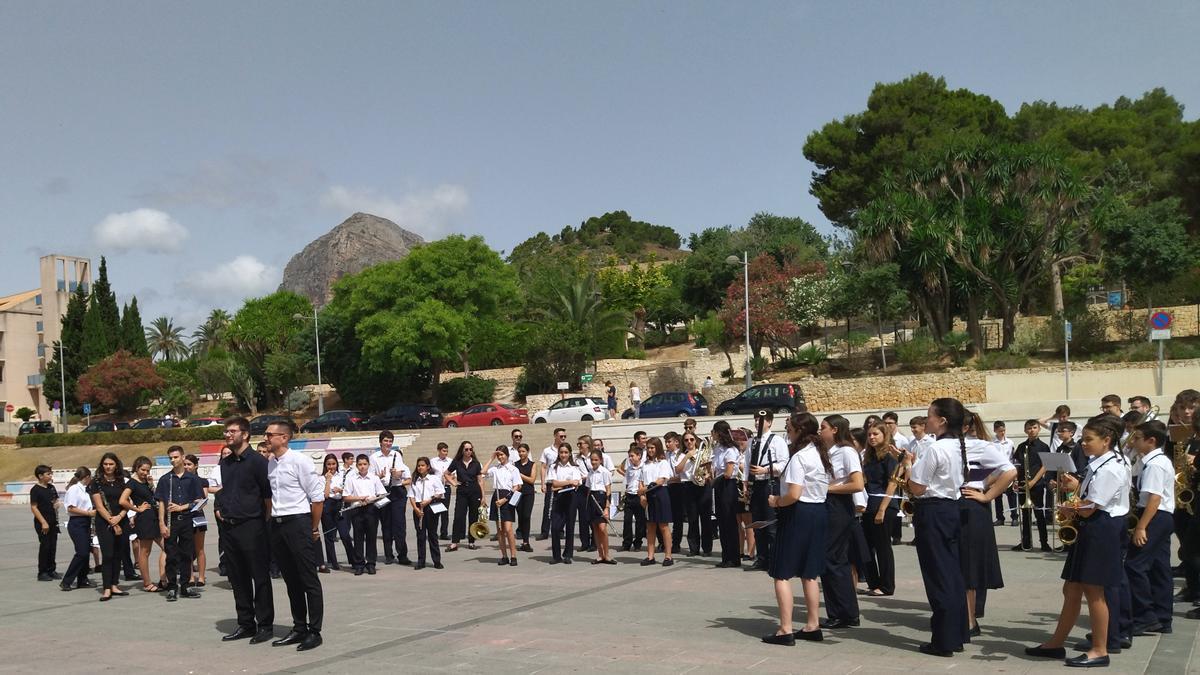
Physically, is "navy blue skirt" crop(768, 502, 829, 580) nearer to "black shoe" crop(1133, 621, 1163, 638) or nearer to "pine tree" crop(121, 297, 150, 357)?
"black shoe" crop(1133, 621, 1163, 638)

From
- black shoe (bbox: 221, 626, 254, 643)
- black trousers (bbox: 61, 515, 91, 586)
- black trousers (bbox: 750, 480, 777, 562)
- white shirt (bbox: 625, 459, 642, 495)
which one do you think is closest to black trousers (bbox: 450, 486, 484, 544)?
white shirt (bbox: 625, 459, 642, 495)

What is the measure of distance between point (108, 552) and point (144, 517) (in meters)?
0.56

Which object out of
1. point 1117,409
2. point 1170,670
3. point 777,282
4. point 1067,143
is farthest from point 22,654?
point 1067,143

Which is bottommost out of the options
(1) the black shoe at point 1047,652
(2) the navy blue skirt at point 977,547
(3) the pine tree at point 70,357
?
(1) the black shoe at point 1047,652

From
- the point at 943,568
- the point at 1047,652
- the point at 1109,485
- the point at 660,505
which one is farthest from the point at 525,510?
the point at 1109,485

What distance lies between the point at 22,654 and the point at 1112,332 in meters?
36.6

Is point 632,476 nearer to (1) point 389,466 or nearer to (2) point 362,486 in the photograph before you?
(1) point 389,466

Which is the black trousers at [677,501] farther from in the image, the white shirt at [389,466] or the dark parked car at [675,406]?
the dark parked car at [675,406]

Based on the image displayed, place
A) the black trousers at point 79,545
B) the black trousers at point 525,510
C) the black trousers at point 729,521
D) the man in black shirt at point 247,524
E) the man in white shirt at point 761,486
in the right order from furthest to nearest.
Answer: the black trousers at point 525,510 → the black trousers at point 79,545 → the black trousers at point 729,521 → the man in white shirt at point 761,486 → the man in black shirt at point 247,524

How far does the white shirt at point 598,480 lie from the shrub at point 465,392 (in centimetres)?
3814

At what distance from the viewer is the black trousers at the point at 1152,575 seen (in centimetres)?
724

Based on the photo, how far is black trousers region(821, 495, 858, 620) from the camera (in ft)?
25.9

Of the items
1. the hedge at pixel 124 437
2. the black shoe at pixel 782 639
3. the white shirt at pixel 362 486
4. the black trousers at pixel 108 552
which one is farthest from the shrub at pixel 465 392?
the black shoe at pixel 782 639

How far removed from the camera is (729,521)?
38.8 feet
